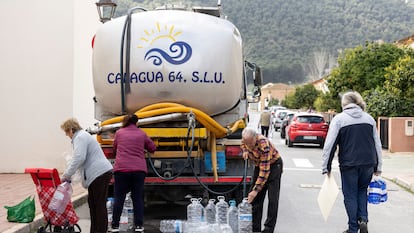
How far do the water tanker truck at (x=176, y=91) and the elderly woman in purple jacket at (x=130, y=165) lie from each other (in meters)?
0.45

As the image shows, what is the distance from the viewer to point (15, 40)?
587 inches

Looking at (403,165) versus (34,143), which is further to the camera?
(403,165)

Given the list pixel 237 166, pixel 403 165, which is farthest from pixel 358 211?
pixel 403 165

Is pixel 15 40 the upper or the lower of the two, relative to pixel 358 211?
upper

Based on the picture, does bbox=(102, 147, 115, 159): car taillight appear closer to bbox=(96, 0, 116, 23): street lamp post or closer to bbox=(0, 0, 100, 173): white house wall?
bbox=(96, 0, 116, 23): street lamp post

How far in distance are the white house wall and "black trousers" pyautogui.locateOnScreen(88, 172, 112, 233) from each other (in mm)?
7569

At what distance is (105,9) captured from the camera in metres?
13.1

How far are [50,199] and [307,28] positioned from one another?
125 metres

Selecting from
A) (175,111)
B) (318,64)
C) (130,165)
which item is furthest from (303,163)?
(318,64)

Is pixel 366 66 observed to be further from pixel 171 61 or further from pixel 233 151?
pixel 171 61

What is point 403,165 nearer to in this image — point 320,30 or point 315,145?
point 315,145

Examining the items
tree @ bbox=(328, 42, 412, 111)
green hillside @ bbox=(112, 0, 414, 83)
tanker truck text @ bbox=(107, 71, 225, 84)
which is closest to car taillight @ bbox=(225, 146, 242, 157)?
tanker truck text @ bbox=(107, 71, 225, 84)

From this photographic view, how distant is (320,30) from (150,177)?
4918 inches

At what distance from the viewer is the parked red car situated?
82.8 ft
